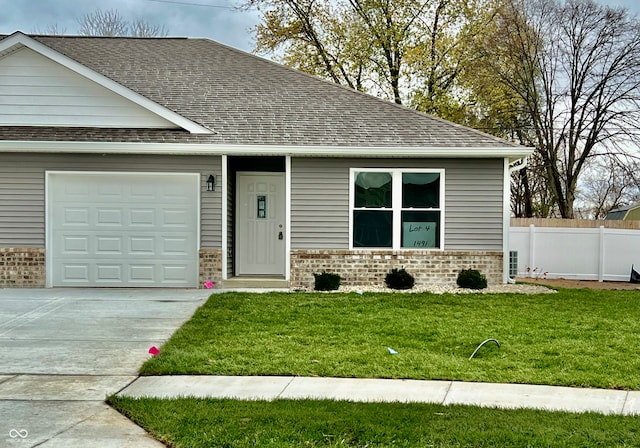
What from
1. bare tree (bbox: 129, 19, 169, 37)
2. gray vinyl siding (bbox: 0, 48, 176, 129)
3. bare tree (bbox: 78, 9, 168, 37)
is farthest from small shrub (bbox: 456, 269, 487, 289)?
bare tree (bbox: 129, 19, 169, 37)

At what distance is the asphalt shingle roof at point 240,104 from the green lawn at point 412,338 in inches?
129

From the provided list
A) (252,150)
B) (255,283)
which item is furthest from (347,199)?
(255,283)

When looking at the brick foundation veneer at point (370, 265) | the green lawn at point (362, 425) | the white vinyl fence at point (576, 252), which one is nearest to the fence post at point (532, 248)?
the white vinyl fence at point (576, 252)

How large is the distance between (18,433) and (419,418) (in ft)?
9.53

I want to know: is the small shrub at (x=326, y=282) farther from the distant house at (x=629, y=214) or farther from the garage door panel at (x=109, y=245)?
the distant house at (x=629, y=214)

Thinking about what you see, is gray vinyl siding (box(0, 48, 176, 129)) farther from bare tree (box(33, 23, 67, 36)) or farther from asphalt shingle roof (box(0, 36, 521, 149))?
bare tree (box(33, 23, 67, 36))

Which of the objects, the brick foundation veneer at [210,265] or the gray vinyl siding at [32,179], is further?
the brick foundation veneer at [210,265]

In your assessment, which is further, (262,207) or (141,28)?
(141,28)

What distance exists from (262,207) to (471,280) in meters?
4.71

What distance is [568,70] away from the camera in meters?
23.1

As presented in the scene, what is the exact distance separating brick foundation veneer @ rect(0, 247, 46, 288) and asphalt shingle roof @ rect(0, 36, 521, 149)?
2.19 meters

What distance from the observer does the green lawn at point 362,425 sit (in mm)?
4402

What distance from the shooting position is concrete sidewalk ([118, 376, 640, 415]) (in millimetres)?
5449

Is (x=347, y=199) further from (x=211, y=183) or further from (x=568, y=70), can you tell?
(x=568, y=70)
